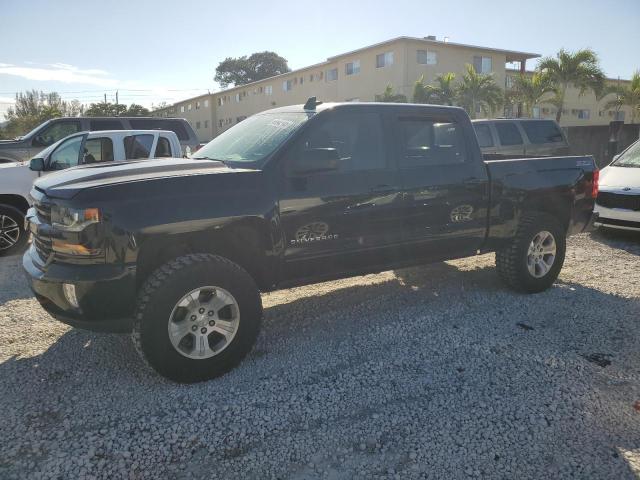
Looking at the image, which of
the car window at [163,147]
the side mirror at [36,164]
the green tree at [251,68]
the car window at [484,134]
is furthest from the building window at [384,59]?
the green tree at [251,68]

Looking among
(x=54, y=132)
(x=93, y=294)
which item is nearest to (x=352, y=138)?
(x=93, y=294)

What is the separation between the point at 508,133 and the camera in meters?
10.5

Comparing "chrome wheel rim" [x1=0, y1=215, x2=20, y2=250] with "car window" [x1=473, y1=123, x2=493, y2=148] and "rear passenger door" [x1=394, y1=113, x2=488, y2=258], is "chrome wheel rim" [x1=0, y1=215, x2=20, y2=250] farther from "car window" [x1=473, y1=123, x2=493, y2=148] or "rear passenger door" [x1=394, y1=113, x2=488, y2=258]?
"car window" [x1=473, y1=123, x2=493, y2=148]

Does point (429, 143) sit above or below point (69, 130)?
below

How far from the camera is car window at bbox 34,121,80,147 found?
32.6 feet

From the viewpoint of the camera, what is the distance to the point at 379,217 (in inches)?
157

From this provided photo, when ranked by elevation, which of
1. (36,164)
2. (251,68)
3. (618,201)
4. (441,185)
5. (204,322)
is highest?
(251,68)

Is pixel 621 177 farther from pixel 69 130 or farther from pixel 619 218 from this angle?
pixel 69 130

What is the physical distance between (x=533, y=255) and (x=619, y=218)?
3.44 m

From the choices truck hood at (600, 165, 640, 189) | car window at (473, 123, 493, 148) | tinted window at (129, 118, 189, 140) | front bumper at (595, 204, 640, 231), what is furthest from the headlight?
car window at (473, 123, 493, 148)

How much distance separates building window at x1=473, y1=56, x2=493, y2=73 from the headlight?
109 feet

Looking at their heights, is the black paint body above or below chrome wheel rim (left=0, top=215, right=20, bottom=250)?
above

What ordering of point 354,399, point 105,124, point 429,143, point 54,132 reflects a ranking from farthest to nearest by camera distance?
point 105,124
point 54,132
point 429,143
point 354,399

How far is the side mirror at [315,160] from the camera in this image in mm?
3535
